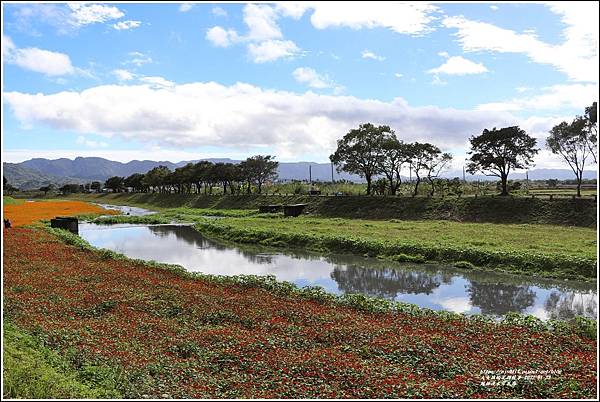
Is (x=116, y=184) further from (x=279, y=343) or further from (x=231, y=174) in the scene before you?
(x=279, y=343)

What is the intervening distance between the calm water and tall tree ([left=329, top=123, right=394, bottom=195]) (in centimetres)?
3092

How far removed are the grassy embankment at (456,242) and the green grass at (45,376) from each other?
1892 cm

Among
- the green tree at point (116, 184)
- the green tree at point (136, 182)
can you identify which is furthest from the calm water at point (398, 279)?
the green tree at point (116, 184)

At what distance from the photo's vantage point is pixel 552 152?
46938 millimetres

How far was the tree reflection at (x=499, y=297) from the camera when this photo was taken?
55.8 ft

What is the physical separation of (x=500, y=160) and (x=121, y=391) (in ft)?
161

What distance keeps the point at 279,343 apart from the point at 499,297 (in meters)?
10.6

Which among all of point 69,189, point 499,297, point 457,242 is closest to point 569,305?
point 499,297

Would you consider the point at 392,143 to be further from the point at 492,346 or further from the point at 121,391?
the point at 121,391

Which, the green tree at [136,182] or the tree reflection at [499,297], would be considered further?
the green tree at [136,182]

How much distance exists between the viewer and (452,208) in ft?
152

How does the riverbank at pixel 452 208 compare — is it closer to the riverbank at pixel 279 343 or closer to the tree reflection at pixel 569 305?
the tree reflection at pixel 569 305

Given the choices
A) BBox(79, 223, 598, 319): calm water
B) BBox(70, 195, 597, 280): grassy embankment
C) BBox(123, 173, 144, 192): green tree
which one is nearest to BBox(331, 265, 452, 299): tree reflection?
BBox(79, 223, 598, 319): calm water

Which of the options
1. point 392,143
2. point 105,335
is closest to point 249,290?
point 105,335
